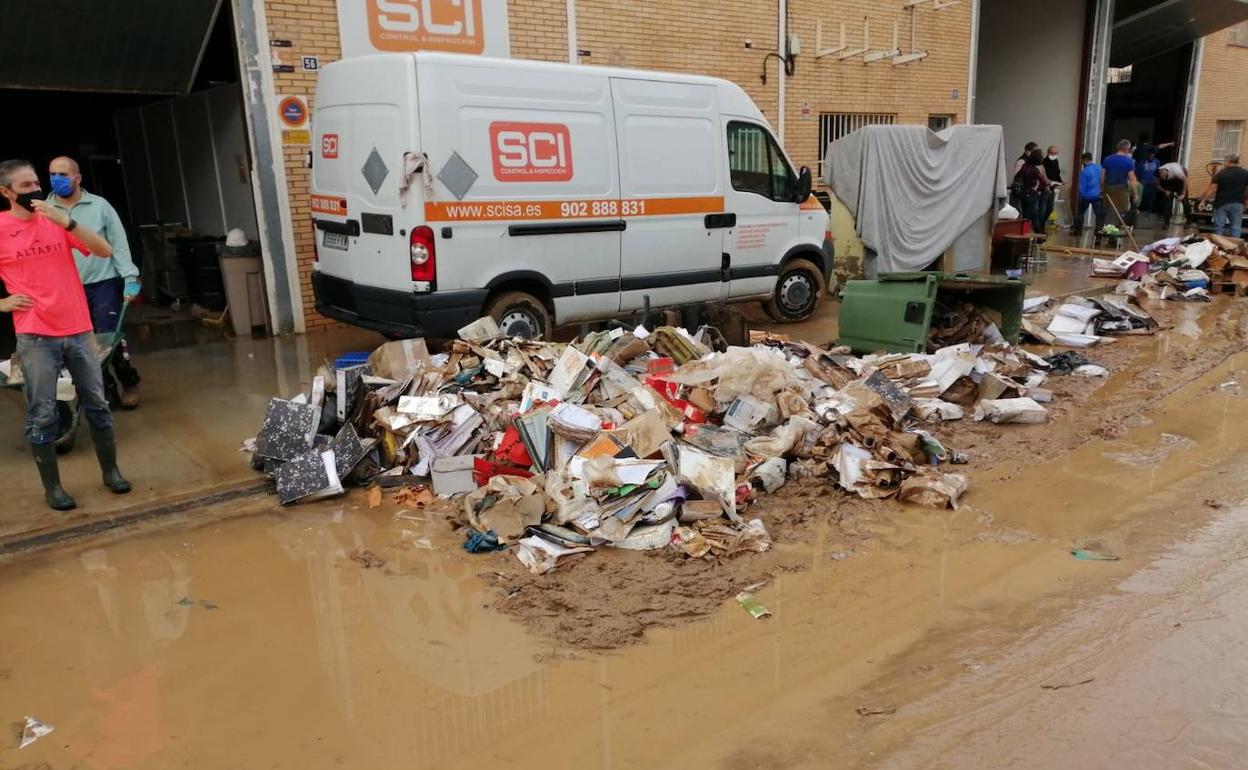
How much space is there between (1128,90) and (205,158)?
2691 centimetres

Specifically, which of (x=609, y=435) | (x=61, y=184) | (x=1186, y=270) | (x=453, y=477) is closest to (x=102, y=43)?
(x=61, y=184)

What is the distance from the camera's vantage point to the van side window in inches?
368

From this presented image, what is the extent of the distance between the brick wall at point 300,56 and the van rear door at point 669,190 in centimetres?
336

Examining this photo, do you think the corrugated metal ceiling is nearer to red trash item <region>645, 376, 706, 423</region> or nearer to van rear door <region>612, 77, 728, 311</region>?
van rear door <region>612, 77, 728, 311</region>

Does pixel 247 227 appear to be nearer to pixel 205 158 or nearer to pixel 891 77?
pixel 205 158

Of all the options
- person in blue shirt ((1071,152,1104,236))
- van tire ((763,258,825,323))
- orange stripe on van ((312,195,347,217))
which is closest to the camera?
orange stripe on van ((312,195,347,217))

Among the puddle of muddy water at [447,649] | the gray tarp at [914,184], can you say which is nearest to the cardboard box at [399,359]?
the puddle of muddy water at [447,649]

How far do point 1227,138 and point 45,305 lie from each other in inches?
1196

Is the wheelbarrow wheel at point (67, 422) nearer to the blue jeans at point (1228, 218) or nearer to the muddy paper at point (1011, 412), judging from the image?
the muddy paper at point (1011, 412)

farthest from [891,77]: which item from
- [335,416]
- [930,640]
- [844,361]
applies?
[930,640]

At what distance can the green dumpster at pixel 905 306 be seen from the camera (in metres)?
8.12

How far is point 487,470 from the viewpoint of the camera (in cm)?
559

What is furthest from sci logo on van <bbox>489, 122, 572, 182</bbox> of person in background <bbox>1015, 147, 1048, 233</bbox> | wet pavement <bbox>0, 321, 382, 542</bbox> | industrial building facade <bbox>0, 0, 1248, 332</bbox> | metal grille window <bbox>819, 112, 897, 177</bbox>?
person in background <bbox>1015, 147, 1048, 233</bbox>

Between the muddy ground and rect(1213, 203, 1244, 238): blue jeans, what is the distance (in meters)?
8.76
